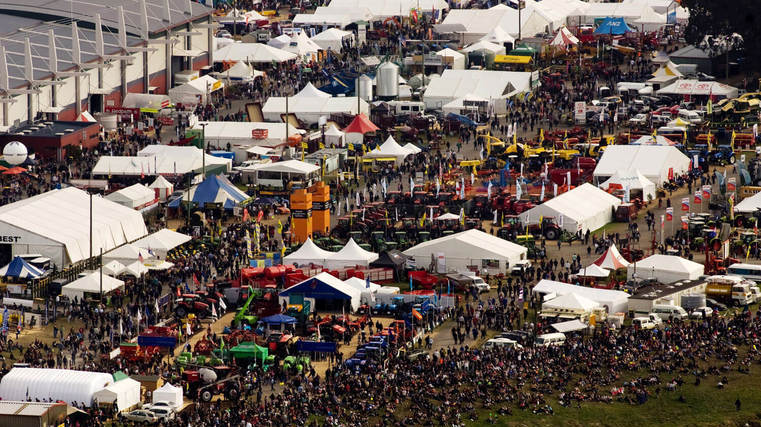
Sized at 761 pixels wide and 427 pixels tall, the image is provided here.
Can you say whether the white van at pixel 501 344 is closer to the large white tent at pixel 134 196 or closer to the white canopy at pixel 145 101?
the large white tent at pixel 134 196

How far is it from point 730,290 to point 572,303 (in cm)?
852

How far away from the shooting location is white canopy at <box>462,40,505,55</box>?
152 meters

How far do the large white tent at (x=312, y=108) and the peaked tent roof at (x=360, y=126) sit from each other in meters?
5.11

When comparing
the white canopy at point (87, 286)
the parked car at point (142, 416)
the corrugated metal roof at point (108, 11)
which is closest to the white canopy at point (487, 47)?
the corrugated metal roof at point (108, 11)

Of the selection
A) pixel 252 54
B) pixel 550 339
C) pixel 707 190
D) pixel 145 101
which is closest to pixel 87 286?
pixel 550 339

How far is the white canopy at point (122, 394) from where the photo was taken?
75250 mm

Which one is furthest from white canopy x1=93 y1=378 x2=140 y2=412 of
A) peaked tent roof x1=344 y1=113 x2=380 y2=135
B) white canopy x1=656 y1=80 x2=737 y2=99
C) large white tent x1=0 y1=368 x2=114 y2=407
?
white canopy x1=656 y1=80 x2=737 y2=99

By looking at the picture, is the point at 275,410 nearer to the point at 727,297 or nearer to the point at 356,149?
the point at 727,297

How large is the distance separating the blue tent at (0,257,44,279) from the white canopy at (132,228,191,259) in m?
6.56

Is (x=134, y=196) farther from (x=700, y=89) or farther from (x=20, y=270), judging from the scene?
(x=700, y=89)

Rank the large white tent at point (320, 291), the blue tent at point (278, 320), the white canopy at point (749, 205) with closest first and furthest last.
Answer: the blue tent at point (278, 320)
the large white tent at point (320, 291)
the white canopy at point (749, 205)

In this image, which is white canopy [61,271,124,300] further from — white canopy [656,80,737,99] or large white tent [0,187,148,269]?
white canopy [656,80,737,99]

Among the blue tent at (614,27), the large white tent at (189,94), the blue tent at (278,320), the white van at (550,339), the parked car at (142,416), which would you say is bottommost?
the parked car at (142,416)

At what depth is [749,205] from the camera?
343ft
